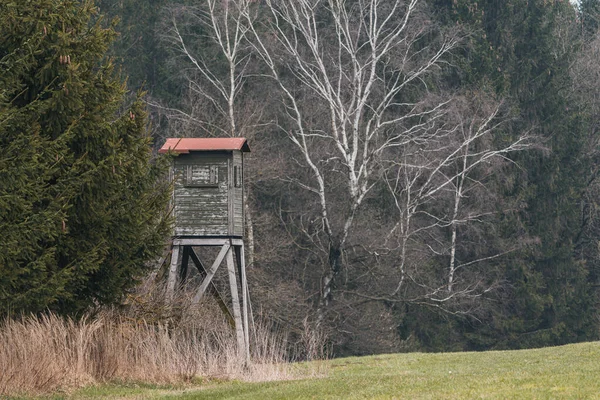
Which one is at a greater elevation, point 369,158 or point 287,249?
point 369,158

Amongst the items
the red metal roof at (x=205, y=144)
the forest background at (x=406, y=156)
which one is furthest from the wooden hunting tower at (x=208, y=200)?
the forest background at (x=406, y=156)

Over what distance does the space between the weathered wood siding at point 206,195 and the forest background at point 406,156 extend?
8.61 m

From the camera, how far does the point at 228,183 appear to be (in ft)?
87.5

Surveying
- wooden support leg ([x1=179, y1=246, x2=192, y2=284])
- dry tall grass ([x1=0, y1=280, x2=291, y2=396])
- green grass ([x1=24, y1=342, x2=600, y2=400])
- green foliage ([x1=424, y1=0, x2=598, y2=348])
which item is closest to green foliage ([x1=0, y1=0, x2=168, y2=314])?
dry tall grass ([x1=0, y1=280, x2=291, y2=396])

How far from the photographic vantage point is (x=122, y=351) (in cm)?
1941

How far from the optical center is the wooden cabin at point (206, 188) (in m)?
26.5

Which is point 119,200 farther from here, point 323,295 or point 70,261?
point 323,295

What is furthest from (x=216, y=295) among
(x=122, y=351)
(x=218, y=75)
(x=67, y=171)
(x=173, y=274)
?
(x=218, y=75)

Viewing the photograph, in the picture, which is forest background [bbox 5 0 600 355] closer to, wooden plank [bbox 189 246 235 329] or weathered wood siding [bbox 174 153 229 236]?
wooden plank [bbox 189 246 235 329]

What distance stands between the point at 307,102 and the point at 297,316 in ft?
30.9

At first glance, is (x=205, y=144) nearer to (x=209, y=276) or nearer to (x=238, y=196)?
(x=238, y=196)

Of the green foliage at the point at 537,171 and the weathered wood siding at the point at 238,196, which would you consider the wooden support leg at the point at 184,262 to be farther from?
the green foliage at the point at 537,171

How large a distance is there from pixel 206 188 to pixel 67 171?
826 cm

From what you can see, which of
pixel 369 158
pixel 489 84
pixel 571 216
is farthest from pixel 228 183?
pixel 571 216
